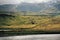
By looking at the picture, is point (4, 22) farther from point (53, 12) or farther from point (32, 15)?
point (53, 12)

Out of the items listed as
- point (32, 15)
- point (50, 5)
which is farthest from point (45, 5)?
point (32, 15)

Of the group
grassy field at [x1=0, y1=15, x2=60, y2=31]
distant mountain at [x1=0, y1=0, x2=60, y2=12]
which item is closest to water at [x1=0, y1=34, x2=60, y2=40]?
grassy field at [x1=0, y1=15, x2=60, y2=31]

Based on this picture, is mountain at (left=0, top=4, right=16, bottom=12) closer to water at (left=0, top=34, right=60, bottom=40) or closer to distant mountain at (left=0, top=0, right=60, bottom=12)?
distant mountain at (left=0, top=0, right=60, bottom=12)

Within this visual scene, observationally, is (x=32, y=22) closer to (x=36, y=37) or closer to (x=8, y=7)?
(x=36, y=37)

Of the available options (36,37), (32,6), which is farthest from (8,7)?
(36,37)

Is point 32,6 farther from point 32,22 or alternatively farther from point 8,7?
point 8,7

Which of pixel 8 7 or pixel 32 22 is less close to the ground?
pixel 8 7

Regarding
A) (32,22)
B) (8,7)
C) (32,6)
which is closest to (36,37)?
(32,22)

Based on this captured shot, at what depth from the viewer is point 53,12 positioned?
12.3 ft

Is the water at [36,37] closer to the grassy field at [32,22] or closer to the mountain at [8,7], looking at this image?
the grassy field at [32,22]

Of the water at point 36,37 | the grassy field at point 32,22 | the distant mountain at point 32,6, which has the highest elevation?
the distant mountain at point 32,6

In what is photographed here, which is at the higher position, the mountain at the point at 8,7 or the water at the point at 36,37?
the mountain at the point at 8,7

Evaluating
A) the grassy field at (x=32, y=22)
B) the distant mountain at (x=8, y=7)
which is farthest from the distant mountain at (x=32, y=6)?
the grassy field at (x=32, y=22)

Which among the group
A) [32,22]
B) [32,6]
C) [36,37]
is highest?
[32,6]
